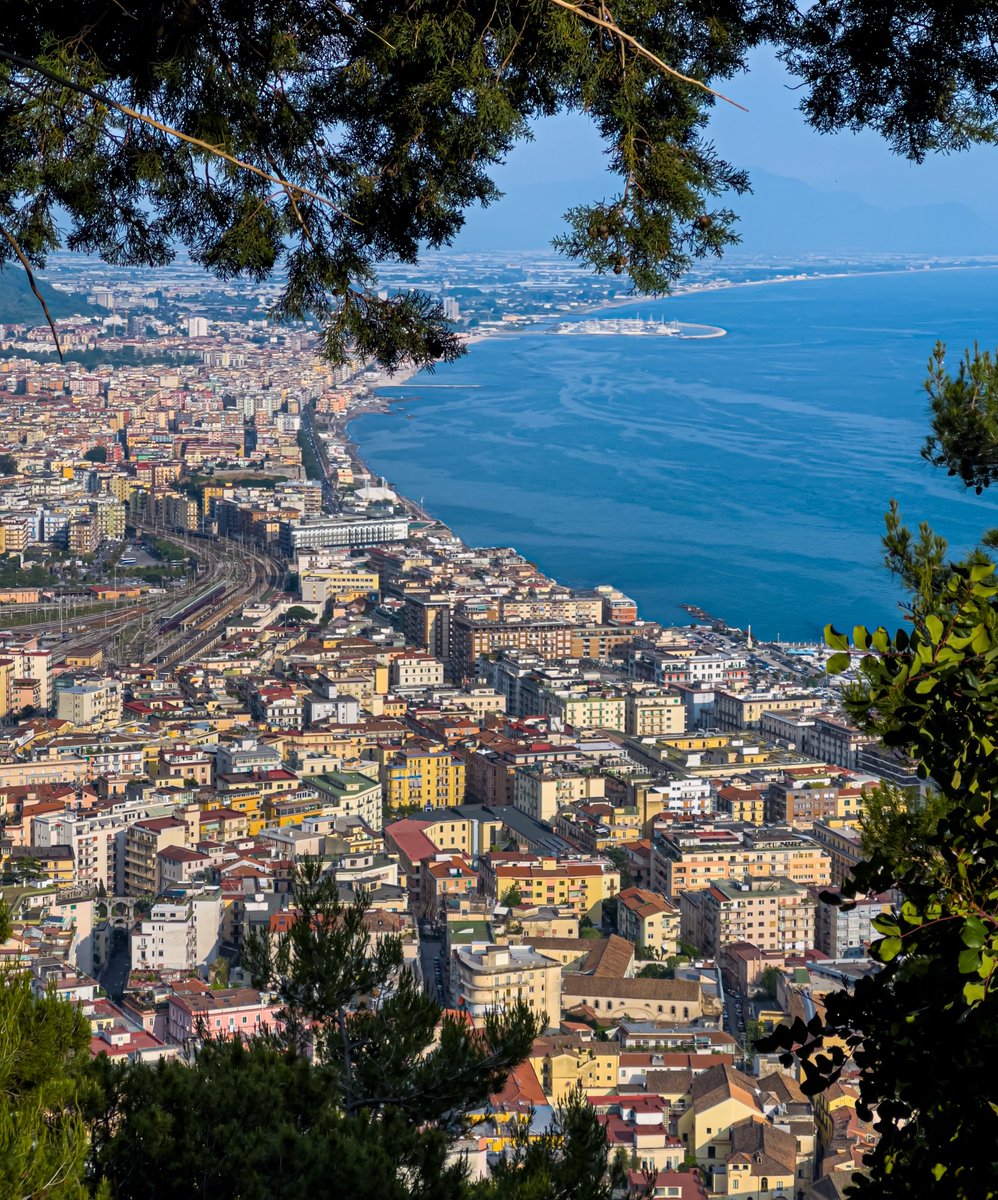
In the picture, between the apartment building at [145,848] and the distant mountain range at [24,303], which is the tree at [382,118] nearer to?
the apartment building at [145,848]

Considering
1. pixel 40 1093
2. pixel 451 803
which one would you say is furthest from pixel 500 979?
pixel 40 1093

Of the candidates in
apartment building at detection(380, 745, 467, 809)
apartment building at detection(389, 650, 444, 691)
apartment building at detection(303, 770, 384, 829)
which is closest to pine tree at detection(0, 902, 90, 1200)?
apartment building at detection(303, 770, 384, 829)

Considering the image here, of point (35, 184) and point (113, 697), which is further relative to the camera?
point (113, 697)

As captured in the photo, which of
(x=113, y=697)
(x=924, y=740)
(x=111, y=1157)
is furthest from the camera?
(x=113, y=697)

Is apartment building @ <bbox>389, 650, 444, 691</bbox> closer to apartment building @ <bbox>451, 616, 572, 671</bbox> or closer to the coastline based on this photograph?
apartment building @ <bbox>451, 616, 572, 671</bbox>

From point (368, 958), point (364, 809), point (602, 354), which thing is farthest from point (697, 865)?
point (602, 354)

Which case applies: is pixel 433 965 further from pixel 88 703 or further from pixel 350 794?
pixel 88 703

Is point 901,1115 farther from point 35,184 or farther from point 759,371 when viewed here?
point 759,371
